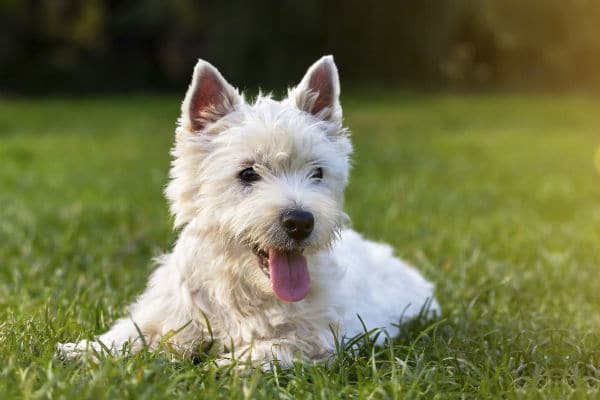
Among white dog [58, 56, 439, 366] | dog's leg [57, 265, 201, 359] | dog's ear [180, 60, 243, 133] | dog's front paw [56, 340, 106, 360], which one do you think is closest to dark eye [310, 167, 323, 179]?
white dog [58, 56, 439, 366]

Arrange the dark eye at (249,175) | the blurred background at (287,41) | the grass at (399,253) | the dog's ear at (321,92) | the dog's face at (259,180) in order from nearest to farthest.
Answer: the grass at (399,253)
the dog's face at (259,180)
the dark eye at (249,175)
the dog's ear at (321,92)
the blurred background at (287,41)

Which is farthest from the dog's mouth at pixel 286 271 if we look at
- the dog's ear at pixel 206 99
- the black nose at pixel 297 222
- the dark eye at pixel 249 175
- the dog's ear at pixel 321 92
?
the dog's ear at pixel 321 92

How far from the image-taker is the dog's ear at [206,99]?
4.18 m

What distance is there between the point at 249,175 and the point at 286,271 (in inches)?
21.4

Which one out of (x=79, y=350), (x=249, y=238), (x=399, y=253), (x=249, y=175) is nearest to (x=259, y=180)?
(x=249, y=175)

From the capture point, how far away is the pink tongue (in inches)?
155

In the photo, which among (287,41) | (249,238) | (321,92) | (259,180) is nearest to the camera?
(249,238)

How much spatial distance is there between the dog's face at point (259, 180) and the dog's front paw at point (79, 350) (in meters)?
0.79

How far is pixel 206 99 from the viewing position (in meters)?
4.24

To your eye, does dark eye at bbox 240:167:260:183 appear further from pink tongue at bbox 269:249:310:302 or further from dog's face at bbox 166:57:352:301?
pink tongue at bbox 269:249:310:302

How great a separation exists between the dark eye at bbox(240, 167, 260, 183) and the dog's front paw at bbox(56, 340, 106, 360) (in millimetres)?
1126

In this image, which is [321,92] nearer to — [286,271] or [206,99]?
[206,99]

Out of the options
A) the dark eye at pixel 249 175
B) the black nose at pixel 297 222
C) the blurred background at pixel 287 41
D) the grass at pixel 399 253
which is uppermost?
the dark eye at pixel 249 175

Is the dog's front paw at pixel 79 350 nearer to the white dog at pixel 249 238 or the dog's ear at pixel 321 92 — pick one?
the white dog at pixel 249 238
